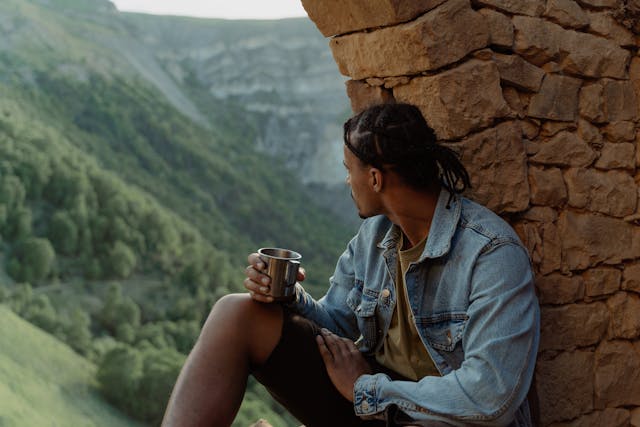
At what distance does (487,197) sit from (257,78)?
33.4 m

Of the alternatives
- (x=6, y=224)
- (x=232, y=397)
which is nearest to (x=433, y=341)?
(x=232, y=397)

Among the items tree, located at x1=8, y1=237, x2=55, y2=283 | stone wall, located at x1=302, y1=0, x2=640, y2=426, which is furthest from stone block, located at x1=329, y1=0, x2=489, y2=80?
tree, located at x1=8, y1=237, x2=55, y2=283

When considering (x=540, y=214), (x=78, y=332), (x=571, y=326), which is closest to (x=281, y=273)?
(x=540, y=214)

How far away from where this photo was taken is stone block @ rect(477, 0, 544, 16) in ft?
6.08

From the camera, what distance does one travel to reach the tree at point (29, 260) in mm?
10695

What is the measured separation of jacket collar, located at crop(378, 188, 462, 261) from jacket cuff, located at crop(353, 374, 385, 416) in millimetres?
299

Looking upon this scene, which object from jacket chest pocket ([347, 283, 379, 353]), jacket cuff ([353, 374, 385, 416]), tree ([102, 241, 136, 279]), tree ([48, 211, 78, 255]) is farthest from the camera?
tree ([102, 241, 136, 279])

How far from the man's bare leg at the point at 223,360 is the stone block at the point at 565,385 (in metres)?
0.84

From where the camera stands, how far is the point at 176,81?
3219 cm

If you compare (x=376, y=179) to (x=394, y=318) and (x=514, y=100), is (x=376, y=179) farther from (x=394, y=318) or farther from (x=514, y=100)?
(x=514, y=100)

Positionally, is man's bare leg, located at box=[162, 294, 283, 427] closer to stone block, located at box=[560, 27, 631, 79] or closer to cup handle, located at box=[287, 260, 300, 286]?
cup handle, located at box=[287, 260, 300, 286]

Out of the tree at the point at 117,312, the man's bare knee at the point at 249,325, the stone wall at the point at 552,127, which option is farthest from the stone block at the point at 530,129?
the tree at the point at 117,312

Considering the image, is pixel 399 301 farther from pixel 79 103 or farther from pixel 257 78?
pixel 257 78

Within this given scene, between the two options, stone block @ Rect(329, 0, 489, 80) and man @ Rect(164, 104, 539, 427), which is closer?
man @ Rect(164, 104, 539, 427)
